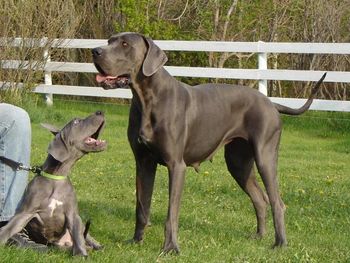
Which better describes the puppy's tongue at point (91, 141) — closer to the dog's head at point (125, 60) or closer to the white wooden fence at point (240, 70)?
the dog's head at point (125, 60)

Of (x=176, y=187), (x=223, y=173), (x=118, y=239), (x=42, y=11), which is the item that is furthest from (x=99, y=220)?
(x=42, y=11)

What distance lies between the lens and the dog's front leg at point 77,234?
6.39m

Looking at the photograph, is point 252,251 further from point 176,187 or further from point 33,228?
point 33,228

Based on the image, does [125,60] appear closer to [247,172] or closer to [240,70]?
[247,172]

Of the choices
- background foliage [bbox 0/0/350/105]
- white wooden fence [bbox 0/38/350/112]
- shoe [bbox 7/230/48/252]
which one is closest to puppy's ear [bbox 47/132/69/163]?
shoe [bbox 7/230/48/252]

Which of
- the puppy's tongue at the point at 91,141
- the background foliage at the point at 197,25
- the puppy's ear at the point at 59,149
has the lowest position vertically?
the background foliage at the point at 197,25

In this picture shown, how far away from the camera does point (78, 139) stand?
6.67 m

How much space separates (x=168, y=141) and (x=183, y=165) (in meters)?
0.28

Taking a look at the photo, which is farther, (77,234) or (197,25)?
(197,25)

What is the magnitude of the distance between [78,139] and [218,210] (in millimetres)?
2711

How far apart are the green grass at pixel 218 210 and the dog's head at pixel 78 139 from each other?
2.47ft

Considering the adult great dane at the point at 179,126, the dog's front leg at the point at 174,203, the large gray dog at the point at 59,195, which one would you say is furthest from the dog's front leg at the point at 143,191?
the large gray dog at the point at 59,195

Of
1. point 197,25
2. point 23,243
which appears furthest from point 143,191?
point 197,25

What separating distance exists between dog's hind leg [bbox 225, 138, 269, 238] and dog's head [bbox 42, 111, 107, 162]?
1.68 meters
